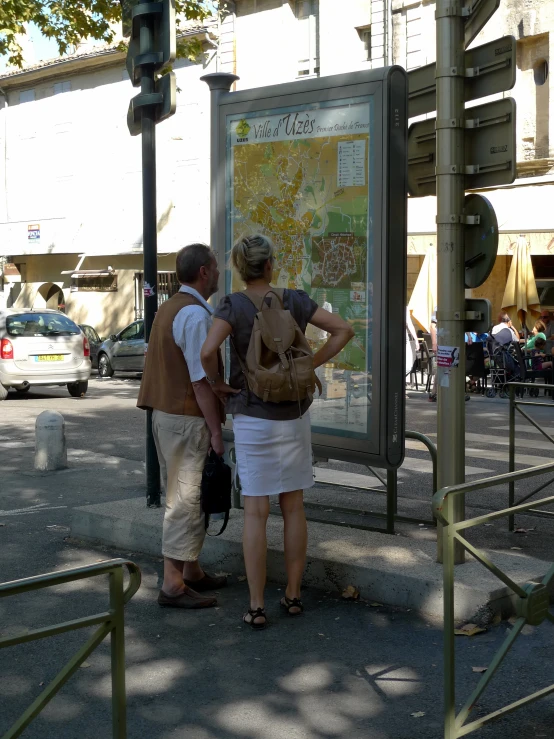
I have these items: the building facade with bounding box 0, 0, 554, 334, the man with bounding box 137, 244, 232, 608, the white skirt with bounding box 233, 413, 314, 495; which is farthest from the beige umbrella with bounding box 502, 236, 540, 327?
the white skirt with bounding box 233, 413, 314, 495

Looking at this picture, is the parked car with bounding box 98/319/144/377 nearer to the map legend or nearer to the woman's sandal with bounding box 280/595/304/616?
the map legend

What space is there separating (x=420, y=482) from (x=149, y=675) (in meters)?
5.31

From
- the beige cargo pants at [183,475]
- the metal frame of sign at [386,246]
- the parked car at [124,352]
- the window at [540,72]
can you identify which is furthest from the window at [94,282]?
the beige cargo pants at [183,475]

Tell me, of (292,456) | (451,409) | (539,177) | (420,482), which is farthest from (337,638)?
(539,177)

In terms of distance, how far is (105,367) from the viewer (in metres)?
26.9

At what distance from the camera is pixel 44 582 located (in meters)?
2.66

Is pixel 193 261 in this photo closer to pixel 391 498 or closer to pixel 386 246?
pixel 386 246

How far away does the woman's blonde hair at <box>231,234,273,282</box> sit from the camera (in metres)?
5.02

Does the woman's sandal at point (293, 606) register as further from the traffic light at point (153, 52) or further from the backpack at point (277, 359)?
the traffic light at point (153, 52)

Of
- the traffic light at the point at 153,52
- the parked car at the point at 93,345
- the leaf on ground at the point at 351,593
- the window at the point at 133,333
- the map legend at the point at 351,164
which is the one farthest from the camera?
the parked car at the point at 93,345

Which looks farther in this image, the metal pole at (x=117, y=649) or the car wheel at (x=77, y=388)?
the car wheel at (x=77, y=388)

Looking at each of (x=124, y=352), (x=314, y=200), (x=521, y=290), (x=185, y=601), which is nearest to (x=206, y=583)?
(x=185, y=601)

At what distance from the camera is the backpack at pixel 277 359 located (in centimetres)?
487

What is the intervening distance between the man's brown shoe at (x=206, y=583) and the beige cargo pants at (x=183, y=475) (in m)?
0.31
